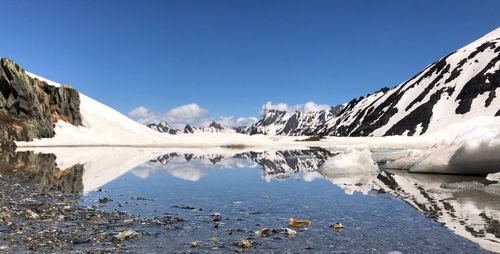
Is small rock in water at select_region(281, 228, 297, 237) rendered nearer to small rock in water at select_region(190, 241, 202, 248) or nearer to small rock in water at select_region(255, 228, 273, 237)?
small rock in water at select_region(255, 228, 273, 237)

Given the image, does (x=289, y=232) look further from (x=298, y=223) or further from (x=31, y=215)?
(x=31, y=215)

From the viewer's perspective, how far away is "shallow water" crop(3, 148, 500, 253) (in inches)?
417

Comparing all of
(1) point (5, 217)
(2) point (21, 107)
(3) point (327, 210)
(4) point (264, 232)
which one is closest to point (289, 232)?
(4) point (264, 232)

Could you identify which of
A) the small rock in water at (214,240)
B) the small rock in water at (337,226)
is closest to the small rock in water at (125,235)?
the small rock in water at (214,240)

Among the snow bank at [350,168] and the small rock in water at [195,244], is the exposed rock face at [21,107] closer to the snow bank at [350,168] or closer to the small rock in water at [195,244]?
the snow bank at [350,168]

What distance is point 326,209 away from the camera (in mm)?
15633

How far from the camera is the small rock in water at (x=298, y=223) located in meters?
12.6

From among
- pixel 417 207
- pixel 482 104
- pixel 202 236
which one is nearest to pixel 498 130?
pixel 417 207

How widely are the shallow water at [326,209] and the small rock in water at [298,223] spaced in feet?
0.91

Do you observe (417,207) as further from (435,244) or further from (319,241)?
(319,241)

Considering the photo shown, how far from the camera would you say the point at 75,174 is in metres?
27.4

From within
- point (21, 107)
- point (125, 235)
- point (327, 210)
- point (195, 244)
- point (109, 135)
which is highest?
point (21, 107)

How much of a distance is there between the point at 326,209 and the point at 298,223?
311cm

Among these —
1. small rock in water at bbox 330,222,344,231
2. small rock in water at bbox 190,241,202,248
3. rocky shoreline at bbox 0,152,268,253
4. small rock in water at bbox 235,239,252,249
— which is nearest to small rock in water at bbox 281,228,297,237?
rocky shoreline at bbox 0,152,268,253
